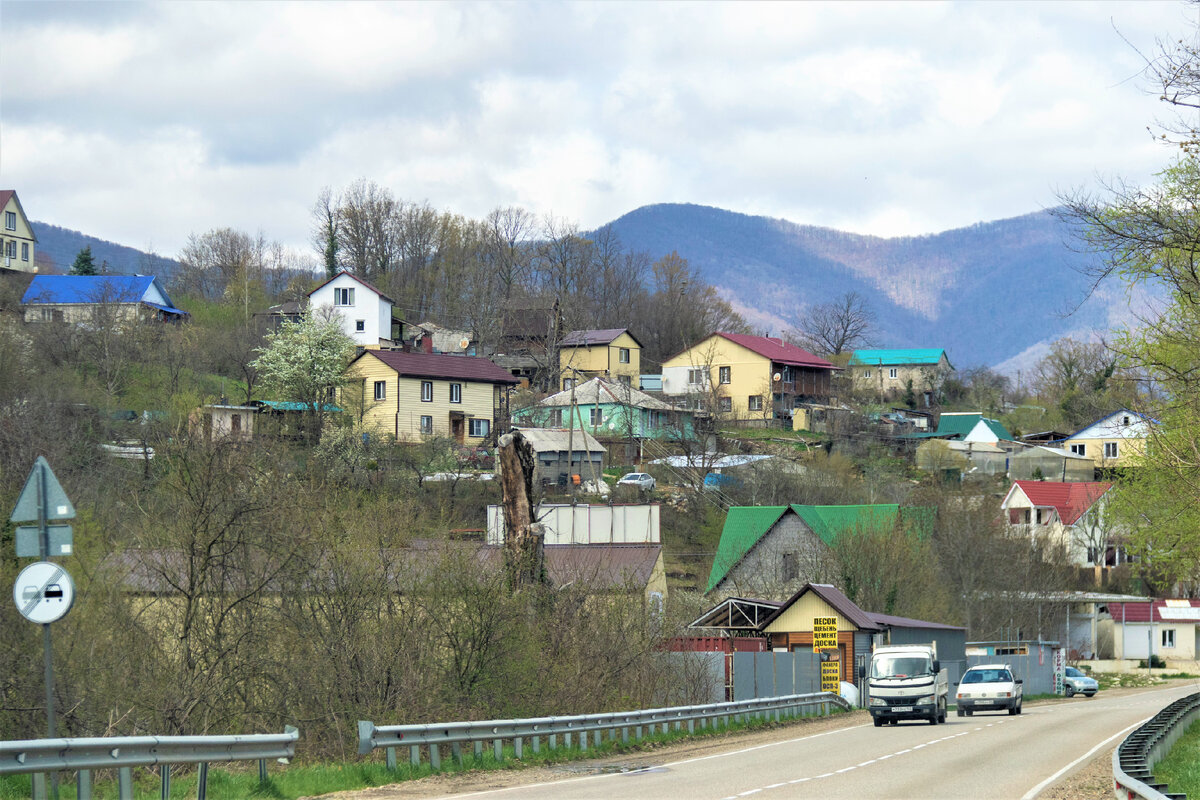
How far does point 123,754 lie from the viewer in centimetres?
1187

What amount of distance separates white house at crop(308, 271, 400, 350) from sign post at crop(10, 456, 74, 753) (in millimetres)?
83035

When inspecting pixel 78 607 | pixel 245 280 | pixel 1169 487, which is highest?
pixel 245 280

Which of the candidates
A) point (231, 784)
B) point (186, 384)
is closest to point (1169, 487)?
point (231, 784)

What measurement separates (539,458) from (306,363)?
15597mm

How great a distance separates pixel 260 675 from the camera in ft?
68.2

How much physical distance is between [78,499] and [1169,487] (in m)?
32.0

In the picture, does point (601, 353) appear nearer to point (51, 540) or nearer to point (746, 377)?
point (746, 377)

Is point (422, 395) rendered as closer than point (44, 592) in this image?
No

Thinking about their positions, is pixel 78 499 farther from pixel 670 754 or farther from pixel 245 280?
pixel 245 280

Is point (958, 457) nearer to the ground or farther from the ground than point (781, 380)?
nearer to the ground

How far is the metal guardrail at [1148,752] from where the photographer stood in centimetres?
1322

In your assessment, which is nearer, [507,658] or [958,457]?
[507,658]

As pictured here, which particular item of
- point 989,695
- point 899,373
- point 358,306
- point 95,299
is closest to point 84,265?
point 95,299

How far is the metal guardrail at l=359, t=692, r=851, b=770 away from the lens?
655 inches
